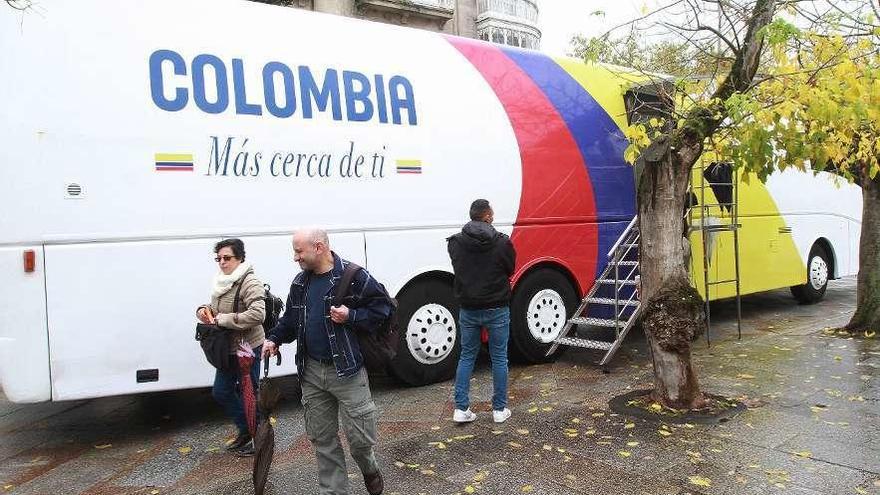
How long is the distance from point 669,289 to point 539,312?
2.13m

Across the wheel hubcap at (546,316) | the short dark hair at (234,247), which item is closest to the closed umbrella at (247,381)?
the short dark hair at (234,247)

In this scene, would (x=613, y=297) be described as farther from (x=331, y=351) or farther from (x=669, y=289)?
(x=331, y=351)

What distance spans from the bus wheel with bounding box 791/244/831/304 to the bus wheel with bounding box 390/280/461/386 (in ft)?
23.7

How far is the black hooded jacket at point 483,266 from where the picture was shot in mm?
5578

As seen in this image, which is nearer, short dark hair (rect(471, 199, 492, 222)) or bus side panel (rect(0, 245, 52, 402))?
bus side panel (rect(0, 245, 52, 402))

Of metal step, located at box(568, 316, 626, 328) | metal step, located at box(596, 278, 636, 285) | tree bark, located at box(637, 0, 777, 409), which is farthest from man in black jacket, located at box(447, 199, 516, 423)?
metal step, located at box(596, 278, 636, 285)

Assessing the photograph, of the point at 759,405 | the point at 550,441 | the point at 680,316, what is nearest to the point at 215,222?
the point at 550,441

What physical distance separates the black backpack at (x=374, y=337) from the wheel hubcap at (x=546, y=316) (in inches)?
146

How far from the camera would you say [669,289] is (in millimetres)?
5801

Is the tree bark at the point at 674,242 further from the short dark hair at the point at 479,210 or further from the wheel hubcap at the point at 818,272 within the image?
the wheel hubcap at the point at 818,272

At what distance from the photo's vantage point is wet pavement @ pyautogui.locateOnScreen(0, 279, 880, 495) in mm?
4492

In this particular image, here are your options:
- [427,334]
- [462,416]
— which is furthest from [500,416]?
[427,334]

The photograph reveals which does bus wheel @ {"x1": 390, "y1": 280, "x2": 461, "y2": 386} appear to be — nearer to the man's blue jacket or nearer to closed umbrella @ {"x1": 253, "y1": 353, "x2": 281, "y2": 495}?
closed umbrella @ {"x1": 253, "y1": 353, "x2": 281, "y2": 495}

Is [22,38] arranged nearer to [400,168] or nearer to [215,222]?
[215,222]
